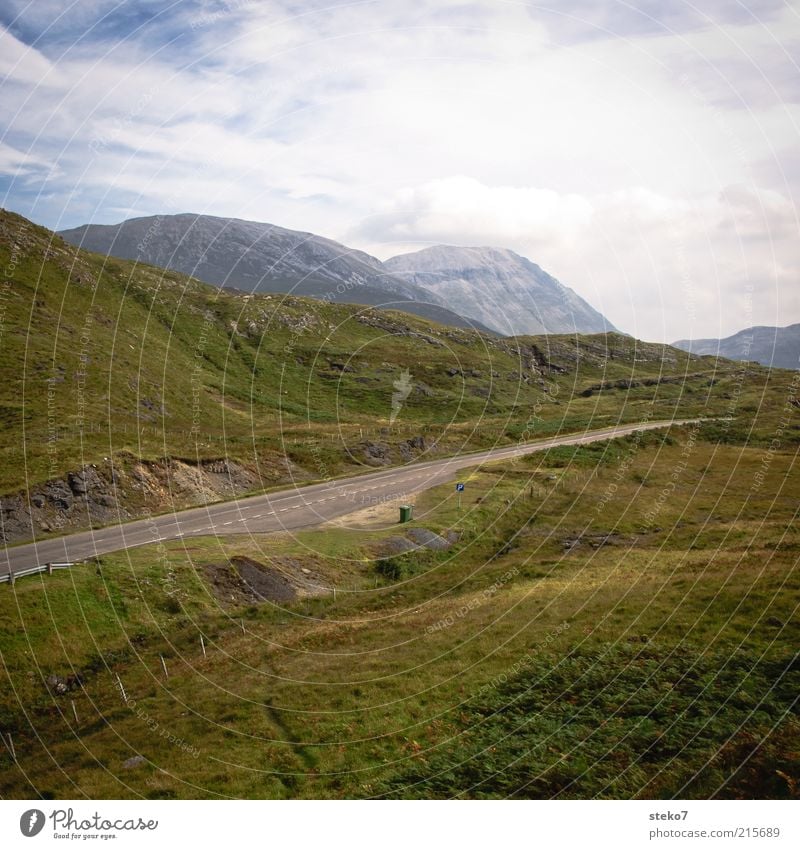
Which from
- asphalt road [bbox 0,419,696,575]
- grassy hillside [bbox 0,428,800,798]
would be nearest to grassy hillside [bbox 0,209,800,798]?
grassy hillside [bbox 0,428,800,798]

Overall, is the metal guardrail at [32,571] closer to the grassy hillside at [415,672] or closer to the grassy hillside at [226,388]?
the grassy hillside at [415,672]

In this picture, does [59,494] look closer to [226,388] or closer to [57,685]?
[57,685]

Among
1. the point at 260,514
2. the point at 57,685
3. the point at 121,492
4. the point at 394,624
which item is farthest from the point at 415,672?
the point at 121,492

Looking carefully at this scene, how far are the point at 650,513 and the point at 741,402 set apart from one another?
3747 inches

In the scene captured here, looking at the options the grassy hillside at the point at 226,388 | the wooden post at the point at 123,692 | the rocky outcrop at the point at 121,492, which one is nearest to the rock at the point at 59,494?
the rocky outcrop at the point at 121,492

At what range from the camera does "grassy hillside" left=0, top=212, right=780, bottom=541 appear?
182ft

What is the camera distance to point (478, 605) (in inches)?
1268

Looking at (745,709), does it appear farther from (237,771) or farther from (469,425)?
(469,425)

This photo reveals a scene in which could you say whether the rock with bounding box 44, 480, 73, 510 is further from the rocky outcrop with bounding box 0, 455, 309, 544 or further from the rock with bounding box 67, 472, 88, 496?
the rock with bounding box 67, 472, 88, 496

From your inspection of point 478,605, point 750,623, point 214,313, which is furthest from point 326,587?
point 214,313

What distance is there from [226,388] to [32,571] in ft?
273

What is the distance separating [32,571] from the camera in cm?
3278

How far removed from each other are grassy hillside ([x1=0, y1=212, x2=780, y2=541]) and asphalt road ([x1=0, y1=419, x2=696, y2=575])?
161 inches

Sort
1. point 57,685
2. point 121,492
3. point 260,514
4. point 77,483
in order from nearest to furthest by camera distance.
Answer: point 57,685, point 77,483, point 260,514, point 121,492
